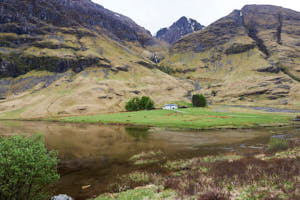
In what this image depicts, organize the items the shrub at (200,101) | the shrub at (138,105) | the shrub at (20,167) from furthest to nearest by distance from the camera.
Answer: the shrub at (200,101) → the shrub at (138,105) → the shrub at (20,167)

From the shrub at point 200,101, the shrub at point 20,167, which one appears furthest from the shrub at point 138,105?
the shrub at point 20,167

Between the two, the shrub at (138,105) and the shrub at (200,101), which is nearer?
the shrub at (138,105)

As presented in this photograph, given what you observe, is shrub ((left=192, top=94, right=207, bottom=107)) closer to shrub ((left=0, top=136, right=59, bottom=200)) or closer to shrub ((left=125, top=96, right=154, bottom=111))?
shrub ((left=125, top=96, right=154, bottom=111))

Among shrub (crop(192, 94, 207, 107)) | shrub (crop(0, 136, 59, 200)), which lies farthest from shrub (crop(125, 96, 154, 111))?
shrub (crop(0, 136, 59, 200))

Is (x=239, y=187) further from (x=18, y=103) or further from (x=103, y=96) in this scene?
(x=18, y=103)

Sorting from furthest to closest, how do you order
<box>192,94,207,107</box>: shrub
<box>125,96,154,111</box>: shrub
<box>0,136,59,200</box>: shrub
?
<box>192,94,207,107</box>: shrub, <box>125,96,154,111</box>: shrub, <box>0,136,59,200</box>: shrub

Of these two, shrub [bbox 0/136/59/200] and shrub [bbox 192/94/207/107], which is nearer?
shrub [bbox 0/136/59/200]

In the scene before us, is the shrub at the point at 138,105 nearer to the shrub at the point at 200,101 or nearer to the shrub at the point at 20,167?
the shrub at the point at 200,101

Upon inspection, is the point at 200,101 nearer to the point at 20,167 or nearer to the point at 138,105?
the point at 138,105

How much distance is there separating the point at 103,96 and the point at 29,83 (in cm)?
9135

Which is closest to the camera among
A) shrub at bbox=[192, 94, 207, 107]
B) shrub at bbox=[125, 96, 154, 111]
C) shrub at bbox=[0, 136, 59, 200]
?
shrub at bbox=[0, 136, 59, 200]

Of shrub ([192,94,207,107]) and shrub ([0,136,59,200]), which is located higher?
shrub ([192,94,207,107])

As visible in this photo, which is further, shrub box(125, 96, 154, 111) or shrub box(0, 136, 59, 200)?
shrub box(125, 96, 154, 111)

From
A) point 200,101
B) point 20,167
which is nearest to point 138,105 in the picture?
point 200,101
